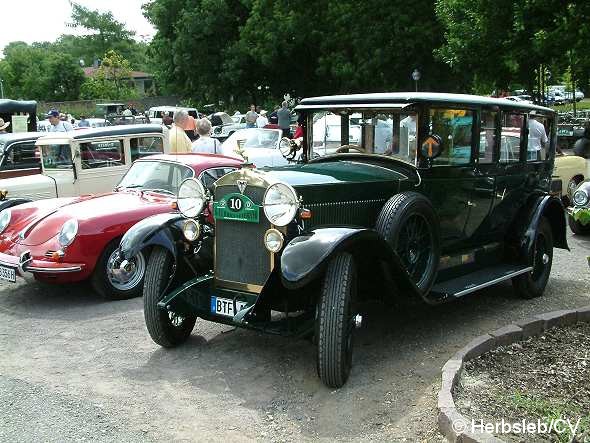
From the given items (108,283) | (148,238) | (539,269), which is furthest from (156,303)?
(539,269)

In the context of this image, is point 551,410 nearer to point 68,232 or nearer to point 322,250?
point 322,250

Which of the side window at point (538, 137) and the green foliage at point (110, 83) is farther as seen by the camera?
the green foliage at point (110, 83)

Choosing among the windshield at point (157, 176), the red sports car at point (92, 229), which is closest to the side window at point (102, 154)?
the windshield at point (157, 176)

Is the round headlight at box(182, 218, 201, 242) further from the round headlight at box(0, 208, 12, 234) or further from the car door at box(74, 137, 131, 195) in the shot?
the car door at box(74, 137, 131, 195)

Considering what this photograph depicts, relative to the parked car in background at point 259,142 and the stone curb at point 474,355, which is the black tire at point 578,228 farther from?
the parked car in background at point 259,142

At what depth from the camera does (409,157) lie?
214 inches

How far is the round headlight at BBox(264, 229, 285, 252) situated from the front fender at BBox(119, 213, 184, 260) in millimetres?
960

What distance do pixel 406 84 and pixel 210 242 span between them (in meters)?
22.5

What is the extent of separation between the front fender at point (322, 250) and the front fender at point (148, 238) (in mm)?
1262

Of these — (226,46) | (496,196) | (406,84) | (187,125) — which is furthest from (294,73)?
(496,196)

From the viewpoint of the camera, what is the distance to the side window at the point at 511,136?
6250 millimetres

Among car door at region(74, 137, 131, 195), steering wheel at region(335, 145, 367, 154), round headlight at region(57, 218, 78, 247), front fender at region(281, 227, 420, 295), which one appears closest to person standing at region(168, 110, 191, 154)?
car door at region(74, 137, 131, 195)

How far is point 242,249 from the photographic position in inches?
189

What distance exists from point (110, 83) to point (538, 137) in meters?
A: 57.4
